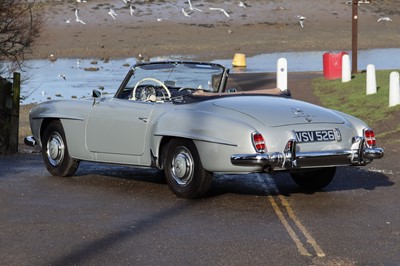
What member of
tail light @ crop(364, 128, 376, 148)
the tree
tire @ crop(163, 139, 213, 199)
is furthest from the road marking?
the tree

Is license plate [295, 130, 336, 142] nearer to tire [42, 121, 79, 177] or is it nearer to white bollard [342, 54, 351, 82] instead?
tire [42, 121, 79, 177]

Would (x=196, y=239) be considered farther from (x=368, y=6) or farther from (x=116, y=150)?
(x=368, y=6)

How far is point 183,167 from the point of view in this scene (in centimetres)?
1058

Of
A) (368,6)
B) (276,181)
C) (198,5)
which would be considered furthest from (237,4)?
(276,181)

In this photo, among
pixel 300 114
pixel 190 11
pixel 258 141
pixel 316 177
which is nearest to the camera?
pixel 258 141

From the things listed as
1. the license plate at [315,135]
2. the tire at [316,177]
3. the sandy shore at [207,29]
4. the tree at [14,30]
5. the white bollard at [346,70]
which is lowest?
the tire at [316,177]

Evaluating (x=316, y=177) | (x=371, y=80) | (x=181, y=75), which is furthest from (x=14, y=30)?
(x=316, y=177)

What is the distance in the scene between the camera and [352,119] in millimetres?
10898

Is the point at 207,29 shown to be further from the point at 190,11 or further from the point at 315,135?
the point at 315,135

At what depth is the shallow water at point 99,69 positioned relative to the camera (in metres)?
31.3

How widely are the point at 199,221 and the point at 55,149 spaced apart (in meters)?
3.51

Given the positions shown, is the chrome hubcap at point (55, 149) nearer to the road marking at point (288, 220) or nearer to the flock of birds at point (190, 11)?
the road marking at point (288, 220)

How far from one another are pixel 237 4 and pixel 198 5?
7.33 feet

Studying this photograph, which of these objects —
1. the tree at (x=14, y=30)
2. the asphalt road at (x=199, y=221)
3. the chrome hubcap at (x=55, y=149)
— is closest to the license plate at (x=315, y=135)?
the asphalt road at (x=199, y=221)
